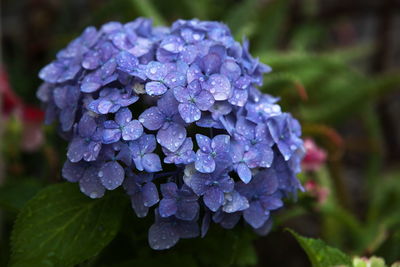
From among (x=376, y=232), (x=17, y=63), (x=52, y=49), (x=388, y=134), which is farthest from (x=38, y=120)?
(x=388, y=134)

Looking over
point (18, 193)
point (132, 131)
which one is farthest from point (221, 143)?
point (18, 193)

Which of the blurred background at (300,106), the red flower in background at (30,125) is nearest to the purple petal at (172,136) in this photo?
the blurred background at (300,106)

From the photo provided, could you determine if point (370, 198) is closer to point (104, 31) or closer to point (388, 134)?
point (388, 134)

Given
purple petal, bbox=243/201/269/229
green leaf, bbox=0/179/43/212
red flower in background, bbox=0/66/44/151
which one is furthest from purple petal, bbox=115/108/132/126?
red flower in background, bbox=0/66/44/151

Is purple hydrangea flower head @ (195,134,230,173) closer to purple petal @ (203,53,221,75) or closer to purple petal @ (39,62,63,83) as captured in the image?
purple petal @ (203,53,221,75)

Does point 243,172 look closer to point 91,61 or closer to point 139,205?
point 139,205
